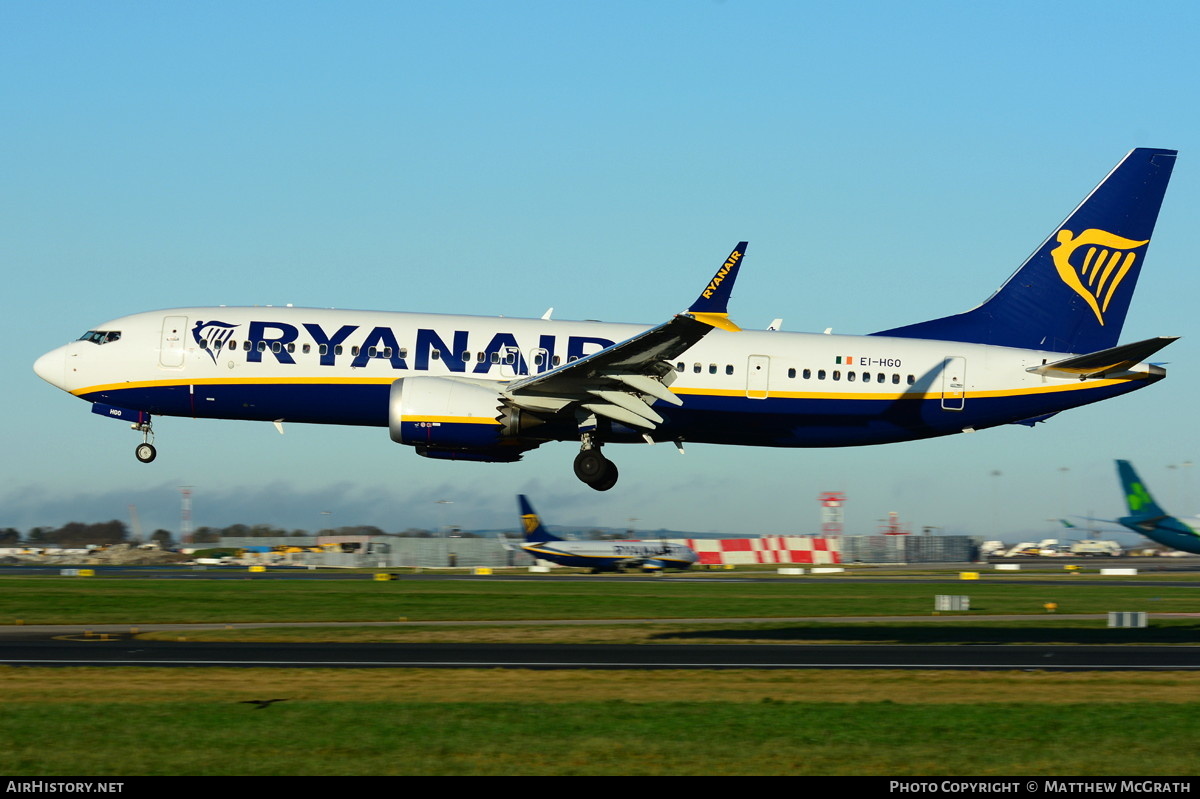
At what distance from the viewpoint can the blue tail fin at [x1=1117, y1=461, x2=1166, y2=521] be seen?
89250mm

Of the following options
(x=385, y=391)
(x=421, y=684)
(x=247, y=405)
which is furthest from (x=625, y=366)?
(x=421, y=684)

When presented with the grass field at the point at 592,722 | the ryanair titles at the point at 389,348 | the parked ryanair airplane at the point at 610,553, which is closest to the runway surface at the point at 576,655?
the grass field at the point at 592,722

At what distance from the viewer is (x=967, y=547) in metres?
143

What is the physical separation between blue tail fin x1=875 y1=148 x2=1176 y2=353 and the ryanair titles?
11850 mm

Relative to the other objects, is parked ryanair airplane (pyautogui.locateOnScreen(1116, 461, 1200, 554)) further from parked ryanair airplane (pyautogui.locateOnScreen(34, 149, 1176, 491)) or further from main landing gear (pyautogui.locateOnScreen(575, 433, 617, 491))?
main landing gear (pyautogui.locateOnScreen(575, 433, 617, 491))

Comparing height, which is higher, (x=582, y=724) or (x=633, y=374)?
(x=633, y=374)

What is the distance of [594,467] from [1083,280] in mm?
17647

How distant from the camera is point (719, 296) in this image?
33594 mm

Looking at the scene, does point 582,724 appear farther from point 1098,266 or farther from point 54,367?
point 1098,266

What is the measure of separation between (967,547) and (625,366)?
116m

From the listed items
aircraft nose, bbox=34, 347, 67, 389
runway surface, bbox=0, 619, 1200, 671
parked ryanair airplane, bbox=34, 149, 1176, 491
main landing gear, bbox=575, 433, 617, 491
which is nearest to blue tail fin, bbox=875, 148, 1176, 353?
parked ryanair airplane, bbox=34, 149, 1176, 491

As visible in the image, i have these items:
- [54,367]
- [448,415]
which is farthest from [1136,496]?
[54,367]
